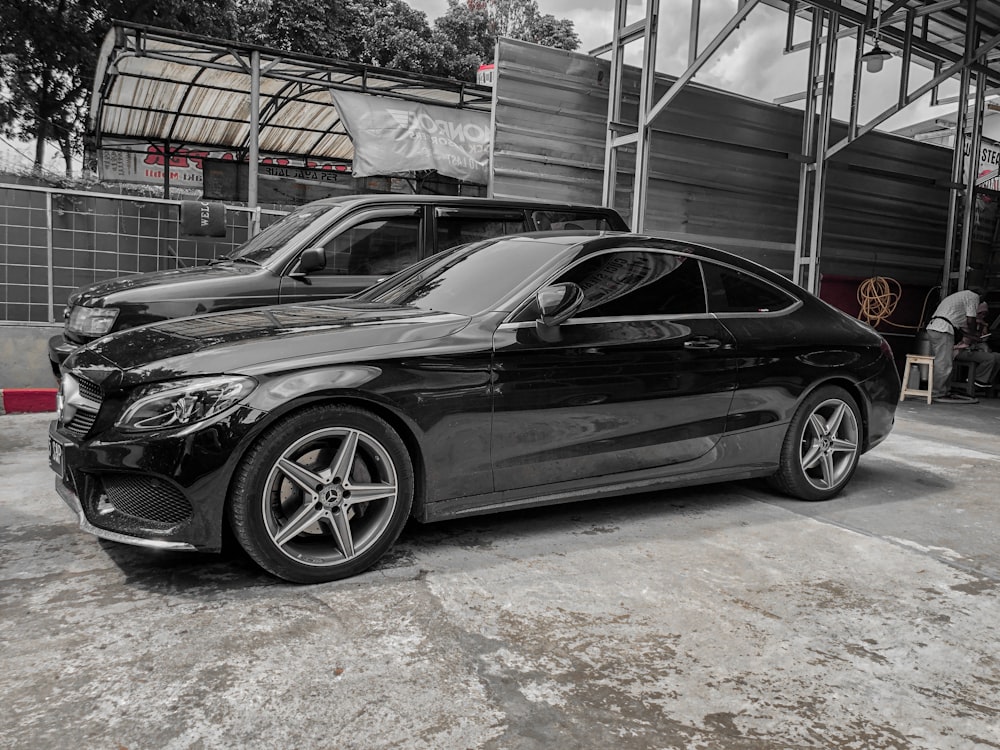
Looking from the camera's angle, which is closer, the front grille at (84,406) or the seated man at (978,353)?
the front grille at (84,406)

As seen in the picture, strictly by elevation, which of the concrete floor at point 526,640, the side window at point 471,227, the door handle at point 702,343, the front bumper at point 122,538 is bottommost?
the concrete floor at point 526,640

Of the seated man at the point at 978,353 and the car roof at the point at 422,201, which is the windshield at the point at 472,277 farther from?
the seated man at the point at 978,353

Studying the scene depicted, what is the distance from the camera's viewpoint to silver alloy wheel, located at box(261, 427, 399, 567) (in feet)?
10.3

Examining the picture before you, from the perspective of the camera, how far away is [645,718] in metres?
2.35

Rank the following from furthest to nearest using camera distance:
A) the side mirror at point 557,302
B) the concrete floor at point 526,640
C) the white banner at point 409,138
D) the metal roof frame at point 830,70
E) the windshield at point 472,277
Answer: the white banner at point 409,138, the metal roof frame at point 830,70, the windshield at point 472,277, the side mirror at point 557,302, the concrete floor at point 526,640

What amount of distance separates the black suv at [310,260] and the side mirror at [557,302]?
2.56 m

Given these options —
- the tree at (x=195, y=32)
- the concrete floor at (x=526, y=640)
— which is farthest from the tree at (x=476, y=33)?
the concrete floor at (x=526, y=640)

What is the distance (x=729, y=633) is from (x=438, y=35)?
3306 cm

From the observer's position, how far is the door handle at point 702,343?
4.20m

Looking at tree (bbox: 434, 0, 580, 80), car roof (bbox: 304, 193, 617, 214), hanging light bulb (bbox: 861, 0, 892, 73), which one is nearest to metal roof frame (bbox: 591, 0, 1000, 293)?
hanging light bulb (bbox: 861, 0, 892, 73)

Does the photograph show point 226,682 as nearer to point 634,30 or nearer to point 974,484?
point 974,484

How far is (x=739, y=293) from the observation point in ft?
14.9

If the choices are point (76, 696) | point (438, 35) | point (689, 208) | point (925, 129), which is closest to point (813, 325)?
point (76, 696)

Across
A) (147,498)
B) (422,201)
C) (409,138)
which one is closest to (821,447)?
(422,201)
